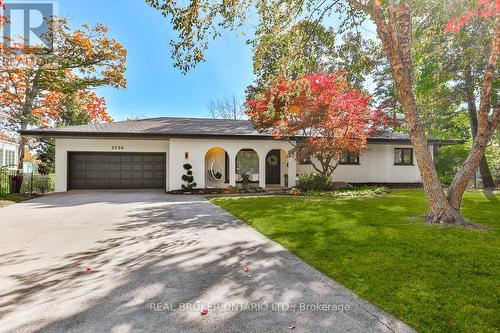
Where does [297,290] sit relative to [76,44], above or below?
below

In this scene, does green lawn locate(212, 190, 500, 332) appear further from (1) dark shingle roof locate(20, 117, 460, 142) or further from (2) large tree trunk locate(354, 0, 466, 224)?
(1) dark shingle roof locate(20, 117, 460, 142)

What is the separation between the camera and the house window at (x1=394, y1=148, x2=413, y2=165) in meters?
19.1

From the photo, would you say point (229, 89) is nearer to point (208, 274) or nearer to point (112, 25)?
point (112, 25)

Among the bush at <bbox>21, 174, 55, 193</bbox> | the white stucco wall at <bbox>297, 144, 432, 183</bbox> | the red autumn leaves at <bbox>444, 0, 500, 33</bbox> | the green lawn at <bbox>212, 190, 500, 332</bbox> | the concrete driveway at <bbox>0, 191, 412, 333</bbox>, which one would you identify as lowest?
the concrete driveway at <bbox>0, 191, 412, 333</bbox>

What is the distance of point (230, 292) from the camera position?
331cm

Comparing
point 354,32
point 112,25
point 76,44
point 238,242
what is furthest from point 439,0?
point 76,44

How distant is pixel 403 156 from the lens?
1914 cm

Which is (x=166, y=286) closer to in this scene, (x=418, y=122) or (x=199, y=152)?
(x=418, y=122)

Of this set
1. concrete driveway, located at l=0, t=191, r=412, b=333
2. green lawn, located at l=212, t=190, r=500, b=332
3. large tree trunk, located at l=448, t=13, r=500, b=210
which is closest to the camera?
concrete driveway, located at l=0, t=191, r=412, b=333

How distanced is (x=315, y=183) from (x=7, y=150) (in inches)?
988

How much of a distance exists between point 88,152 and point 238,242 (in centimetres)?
1424

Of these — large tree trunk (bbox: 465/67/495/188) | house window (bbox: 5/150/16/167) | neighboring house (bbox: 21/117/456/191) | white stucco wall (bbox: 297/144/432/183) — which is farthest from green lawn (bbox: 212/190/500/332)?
house window (bbox: 5/150/16/167)

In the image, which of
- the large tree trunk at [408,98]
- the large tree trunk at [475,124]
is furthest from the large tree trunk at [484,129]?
the large tree trunk at [475,124]

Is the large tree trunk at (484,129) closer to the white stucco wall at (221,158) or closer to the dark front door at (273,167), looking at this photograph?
the white stucco wall at (221,158)
